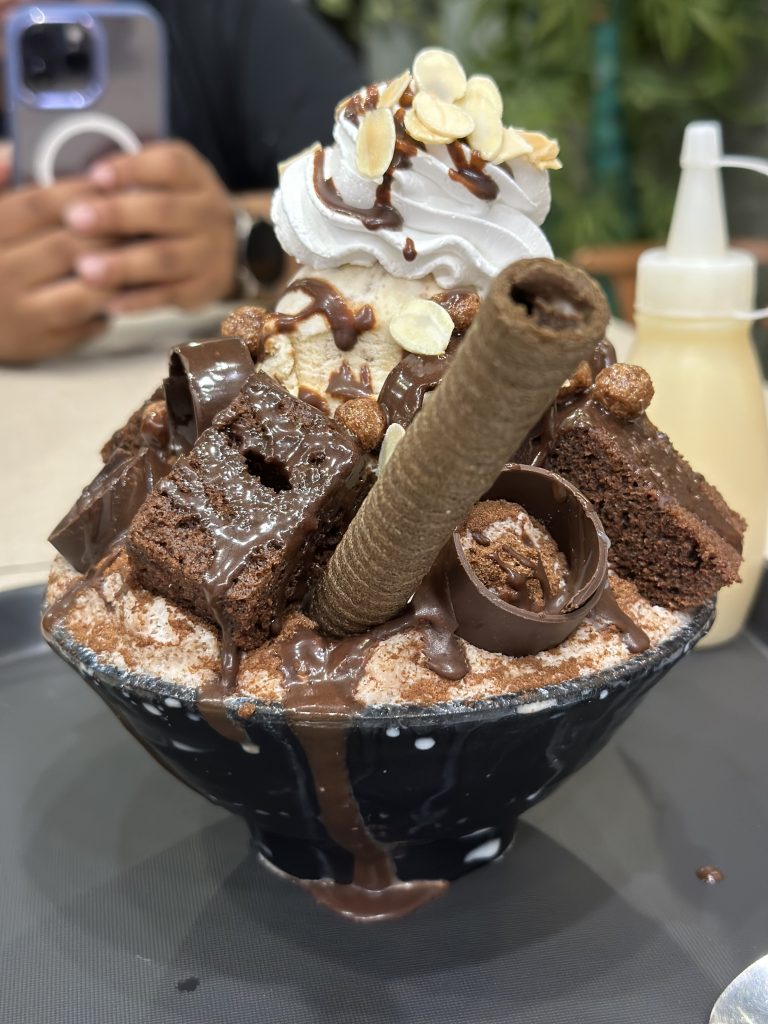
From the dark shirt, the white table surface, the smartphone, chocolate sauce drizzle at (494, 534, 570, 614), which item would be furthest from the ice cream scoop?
the dark shirt

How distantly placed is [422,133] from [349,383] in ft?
0.83

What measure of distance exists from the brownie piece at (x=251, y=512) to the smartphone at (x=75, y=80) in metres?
1.73

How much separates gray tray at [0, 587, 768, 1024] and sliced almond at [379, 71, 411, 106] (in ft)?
2.60

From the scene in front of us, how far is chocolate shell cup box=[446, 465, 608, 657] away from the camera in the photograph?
0.82m

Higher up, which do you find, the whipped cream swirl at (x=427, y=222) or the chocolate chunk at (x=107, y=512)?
the whipped cream swirl at (x=427, y=222)

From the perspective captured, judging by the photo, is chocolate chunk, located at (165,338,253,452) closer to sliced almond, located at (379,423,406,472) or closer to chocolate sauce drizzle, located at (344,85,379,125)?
sliced almond, located at (379,423,406,472)

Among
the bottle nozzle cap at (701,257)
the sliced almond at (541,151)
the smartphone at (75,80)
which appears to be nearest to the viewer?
the sliced almond at (541,151)

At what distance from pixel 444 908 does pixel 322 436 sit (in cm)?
50

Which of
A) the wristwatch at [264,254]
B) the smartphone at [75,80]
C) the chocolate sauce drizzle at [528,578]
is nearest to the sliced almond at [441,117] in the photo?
the chocolate sauce drizzle at [528,578]

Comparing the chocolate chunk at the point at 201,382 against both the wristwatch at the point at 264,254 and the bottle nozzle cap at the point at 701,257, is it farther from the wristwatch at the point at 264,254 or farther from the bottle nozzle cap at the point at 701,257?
the wristwatch at the point at 264,254

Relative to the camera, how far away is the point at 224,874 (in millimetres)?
1076

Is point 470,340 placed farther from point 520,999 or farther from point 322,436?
point 520,999

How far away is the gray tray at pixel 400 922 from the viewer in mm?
902

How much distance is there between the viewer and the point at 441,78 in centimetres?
100
